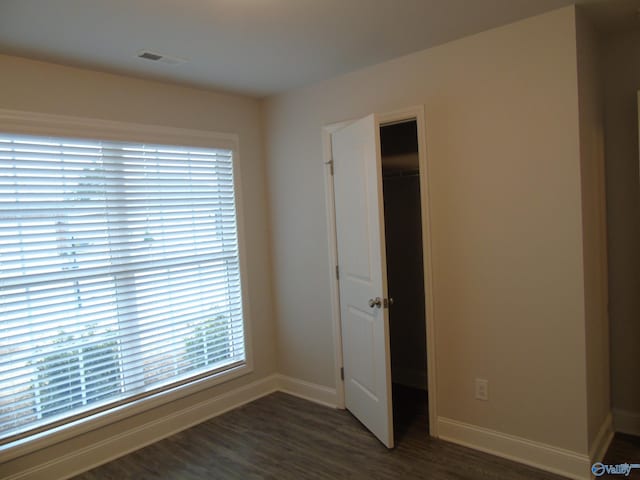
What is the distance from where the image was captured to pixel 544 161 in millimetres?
2496

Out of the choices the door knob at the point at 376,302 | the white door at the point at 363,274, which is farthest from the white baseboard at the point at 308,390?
the door knob at the point at 376,302

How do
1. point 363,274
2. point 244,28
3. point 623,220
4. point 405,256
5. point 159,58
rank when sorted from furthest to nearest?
point 405,256 → point 363,274 → point 623,220 → point 159,58 → point 244,28

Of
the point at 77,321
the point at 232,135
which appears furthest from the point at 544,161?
the point at 77,321

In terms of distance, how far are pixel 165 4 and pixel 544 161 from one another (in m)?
2.14

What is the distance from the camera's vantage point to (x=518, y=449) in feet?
8.73

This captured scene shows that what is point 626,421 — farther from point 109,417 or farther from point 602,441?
point 109,417

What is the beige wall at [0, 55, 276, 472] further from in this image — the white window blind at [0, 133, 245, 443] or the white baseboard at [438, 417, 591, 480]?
the white baseboard at [438, 417, 591, 480]

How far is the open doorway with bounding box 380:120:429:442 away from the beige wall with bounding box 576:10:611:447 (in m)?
1.41

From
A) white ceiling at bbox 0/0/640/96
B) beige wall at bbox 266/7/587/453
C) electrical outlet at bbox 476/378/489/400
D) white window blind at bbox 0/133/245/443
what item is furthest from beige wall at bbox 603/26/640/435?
white window blind at bbox 0/133/245/443

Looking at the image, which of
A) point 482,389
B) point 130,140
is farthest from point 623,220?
point 130,140

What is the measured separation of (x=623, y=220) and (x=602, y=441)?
4.54ft

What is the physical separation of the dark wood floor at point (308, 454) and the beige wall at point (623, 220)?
367 mm

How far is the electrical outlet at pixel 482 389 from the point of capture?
9.13 feet

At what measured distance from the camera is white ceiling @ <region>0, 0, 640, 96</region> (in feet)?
6.97
